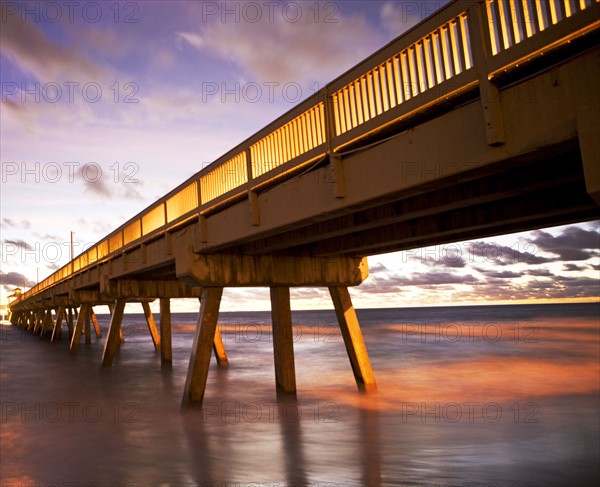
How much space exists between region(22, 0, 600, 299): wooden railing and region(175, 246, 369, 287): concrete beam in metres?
1.53

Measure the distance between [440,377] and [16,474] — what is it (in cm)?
1610

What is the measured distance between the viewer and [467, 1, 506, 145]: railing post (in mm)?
4977

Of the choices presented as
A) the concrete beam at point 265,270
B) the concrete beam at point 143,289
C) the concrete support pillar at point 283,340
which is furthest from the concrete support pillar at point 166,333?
the concrete beam at point 265,270

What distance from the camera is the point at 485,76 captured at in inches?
200

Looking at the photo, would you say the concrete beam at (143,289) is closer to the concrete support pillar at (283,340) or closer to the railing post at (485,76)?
the concrete support pillar at (283,340)

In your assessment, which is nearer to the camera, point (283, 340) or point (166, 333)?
point (283, 340)

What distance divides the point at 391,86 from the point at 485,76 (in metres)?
1.48

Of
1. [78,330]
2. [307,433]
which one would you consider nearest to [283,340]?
[307,433]

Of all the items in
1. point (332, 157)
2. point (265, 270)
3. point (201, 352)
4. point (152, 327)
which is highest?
point (332, 157)

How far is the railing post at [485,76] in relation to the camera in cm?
498

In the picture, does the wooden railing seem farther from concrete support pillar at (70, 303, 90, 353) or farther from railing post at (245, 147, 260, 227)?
concrete support pillar at (70, 303, 90, 353)

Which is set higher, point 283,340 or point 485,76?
point 485,76

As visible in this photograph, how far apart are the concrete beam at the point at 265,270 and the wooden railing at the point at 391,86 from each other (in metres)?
1.53

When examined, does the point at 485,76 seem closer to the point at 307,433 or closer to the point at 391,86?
the point at 391,86
